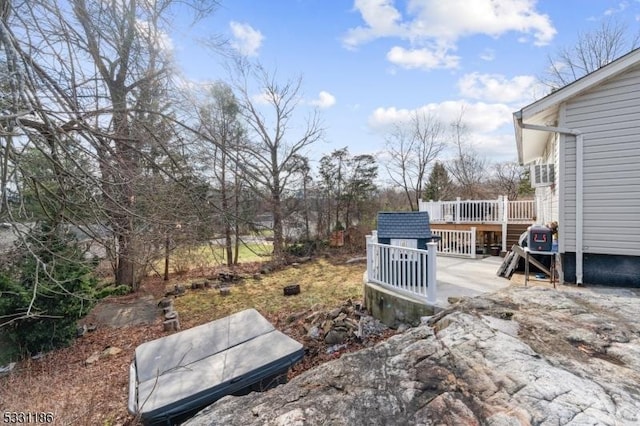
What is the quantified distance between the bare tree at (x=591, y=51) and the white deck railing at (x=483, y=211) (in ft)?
22.3

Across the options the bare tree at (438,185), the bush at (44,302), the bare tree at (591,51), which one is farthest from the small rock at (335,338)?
the bare tree at (591,51)

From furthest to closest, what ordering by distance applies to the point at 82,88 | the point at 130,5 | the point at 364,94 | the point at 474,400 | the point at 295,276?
the point at 295,276 → the point at 364,94 → the point at 82,88 → the point at 130,5 → the point at 474,400

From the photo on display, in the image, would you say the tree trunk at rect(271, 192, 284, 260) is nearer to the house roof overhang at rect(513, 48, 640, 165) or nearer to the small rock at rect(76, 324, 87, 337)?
the small rock at rect(76, 324, 87, 337)

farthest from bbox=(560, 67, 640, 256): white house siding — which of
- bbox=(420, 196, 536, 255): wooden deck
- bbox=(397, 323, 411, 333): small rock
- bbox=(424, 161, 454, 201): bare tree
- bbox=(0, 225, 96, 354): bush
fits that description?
bbox=(424, 161, 454, 201): bare tree

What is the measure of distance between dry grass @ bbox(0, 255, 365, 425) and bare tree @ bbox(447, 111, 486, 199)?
11979mm

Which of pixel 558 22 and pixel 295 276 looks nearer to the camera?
pixel 558 22

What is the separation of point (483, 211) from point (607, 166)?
17.3ft

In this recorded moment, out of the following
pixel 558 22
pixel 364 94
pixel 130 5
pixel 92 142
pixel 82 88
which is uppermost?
pixel 558 22

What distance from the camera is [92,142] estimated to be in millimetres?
2900

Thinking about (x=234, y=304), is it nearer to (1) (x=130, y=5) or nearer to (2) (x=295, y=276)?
(2) (x=295, y=276)

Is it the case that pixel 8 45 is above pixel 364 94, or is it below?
below

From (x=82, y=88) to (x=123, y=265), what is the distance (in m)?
7.45

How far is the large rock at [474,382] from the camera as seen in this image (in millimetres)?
1401

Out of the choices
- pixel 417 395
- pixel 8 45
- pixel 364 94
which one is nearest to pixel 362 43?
pixel 364 94
